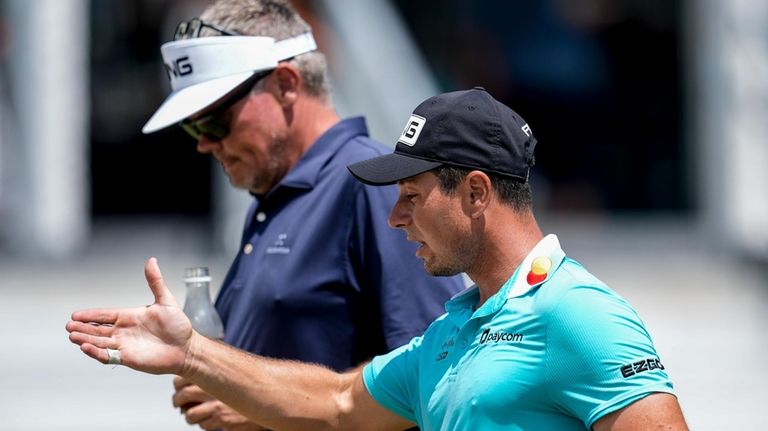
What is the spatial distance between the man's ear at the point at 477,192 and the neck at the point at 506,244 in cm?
3

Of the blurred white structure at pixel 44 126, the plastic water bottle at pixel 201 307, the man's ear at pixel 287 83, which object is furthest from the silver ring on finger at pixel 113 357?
the blurred white structure at pixel 44 126

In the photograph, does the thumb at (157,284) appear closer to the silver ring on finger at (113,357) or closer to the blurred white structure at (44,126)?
the silver ring on finger at (113,357)

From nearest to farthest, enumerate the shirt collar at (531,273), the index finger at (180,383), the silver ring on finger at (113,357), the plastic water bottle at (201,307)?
the shirt collar at (531,273), the silver ring on finger at (113,357), the plastic water bottle at (201,307), the index finger at (180,383)

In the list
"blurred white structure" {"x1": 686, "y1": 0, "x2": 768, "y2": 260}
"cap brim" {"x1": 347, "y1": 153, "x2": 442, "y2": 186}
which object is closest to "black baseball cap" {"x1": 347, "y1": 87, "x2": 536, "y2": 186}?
"cap brim" {"x1": 347, "y1": 153, "x2": 442, "y2": 186}

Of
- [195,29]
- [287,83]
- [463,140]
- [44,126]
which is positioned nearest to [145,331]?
[463,140]

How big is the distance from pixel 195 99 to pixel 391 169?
1.14 metres

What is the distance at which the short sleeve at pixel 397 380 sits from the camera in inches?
127

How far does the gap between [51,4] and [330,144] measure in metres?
6.63

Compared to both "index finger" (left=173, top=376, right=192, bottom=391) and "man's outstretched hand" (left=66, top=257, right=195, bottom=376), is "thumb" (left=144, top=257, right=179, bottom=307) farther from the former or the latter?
"index finger" (left=173, top=376, right=192, bottom=391)

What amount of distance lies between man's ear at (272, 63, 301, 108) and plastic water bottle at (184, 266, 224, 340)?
61 centimetres

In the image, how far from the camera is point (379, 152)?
392 centimetres

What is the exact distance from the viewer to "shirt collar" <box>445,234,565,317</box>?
2.86 m

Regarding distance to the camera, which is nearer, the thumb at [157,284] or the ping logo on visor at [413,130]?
the ping logo on visor at [413,130]

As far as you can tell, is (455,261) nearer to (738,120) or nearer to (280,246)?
(280,246)
